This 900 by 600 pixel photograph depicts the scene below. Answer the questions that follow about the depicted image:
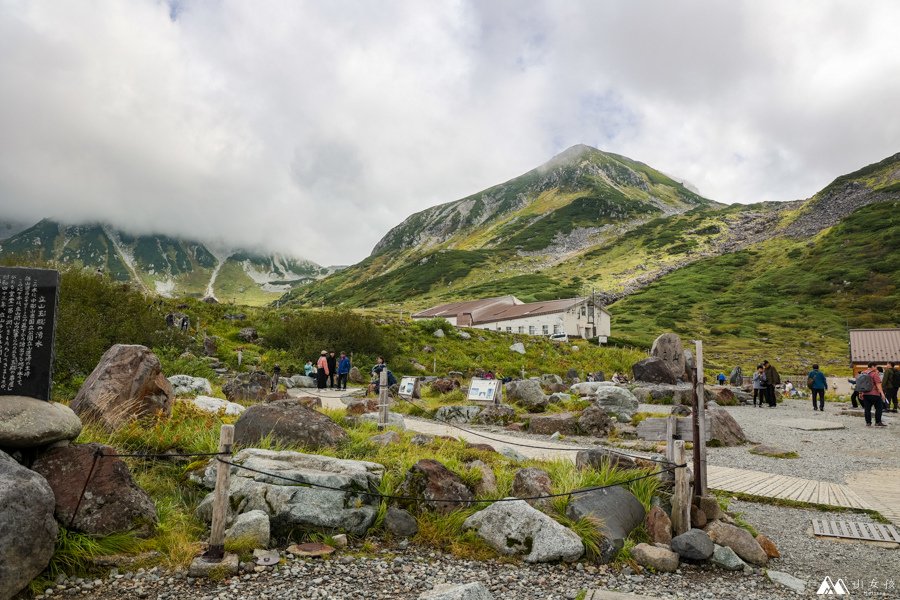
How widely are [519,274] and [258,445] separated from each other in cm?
16324

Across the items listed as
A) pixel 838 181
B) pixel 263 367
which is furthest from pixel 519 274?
pixel 263 367

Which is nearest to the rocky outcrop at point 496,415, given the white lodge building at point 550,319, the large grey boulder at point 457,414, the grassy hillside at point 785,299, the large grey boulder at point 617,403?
the large grey boulder at point 457,414

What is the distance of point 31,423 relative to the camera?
655cm

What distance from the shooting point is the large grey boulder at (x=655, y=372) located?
110 ft

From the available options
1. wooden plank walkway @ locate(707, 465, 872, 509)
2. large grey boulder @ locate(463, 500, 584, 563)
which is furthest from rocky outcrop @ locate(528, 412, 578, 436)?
large grey boulder @ locate(463, 500, 584, 563)

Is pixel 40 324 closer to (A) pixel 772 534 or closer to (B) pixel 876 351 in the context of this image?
(A) pixel 772 534

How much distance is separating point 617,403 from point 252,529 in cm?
1736

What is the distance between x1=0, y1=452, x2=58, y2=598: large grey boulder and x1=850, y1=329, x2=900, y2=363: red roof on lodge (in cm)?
5099

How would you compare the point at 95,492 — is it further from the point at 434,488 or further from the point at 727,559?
the point at 727,559

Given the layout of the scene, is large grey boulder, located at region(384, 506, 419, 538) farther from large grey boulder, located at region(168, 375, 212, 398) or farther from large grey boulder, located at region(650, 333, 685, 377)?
large grey boulder, located at region(650, 333, 685, 377)

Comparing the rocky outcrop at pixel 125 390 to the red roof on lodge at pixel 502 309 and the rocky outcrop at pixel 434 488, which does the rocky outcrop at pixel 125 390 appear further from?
the red roof on lodge at pixel 502 309

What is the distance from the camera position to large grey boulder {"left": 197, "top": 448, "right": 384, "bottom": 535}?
7.39 metres

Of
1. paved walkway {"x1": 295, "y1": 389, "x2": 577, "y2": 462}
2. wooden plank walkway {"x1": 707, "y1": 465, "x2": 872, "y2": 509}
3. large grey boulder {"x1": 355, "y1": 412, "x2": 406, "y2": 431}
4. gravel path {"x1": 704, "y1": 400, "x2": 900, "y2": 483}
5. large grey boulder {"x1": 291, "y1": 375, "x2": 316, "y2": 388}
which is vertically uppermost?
large grey boulder {"x1": 291, "y1": 375, "x2": 316, "y2": 388}

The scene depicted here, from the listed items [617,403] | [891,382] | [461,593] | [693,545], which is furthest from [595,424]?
[891,382]
